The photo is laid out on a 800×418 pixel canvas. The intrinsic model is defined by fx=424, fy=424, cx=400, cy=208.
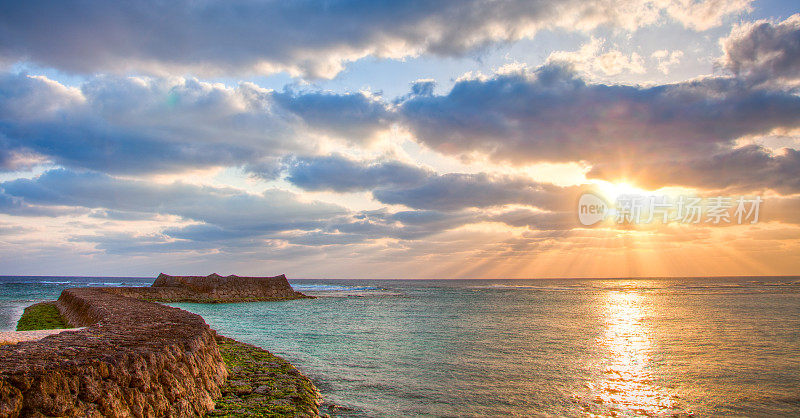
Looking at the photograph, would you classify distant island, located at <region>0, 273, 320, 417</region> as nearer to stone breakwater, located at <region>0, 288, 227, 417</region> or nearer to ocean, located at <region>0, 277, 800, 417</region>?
stone breakwater, located at <region>0, 288, 227, 417</region>

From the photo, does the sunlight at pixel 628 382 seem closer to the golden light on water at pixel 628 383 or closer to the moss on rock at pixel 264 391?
the golden light on water at pixel 628 383

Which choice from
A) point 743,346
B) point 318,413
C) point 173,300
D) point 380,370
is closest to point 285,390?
point 318,413

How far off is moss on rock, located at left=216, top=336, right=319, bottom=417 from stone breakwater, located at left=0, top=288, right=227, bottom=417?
0.45 metres

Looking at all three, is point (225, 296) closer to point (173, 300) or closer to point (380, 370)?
point (173, 300)

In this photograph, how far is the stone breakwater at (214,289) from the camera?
60.7 meters

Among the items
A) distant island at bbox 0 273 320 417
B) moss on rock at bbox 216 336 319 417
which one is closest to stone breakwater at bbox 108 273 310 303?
distant island at bbox 0 273 320 417

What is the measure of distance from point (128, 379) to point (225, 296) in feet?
198

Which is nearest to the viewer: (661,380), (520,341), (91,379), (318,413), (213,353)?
(91,379)

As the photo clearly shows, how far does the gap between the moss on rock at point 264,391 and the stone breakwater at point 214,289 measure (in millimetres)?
50833

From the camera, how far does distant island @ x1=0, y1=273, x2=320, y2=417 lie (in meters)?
6.78

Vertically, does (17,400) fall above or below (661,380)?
above

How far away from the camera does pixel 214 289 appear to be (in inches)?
2512

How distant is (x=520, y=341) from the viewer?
22828 mm

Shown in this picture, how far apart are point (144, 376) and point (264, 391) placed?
4.21 m
